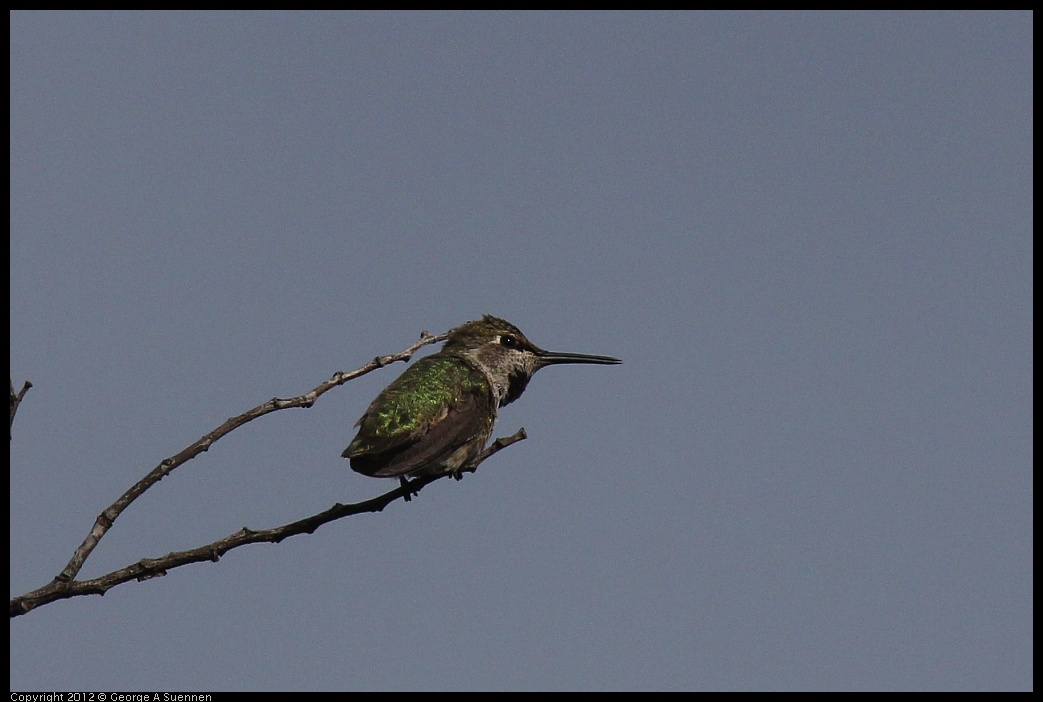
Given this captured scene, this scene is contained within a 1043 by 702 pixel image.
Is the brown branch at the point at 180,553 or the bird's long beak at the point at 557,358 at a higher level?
the bird's long beak at the point at 557,358

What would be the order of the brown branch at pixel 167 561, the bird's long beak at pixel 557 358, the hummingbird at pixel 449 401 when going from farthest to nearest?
the bird's long beak at pixel 557 358, the hummingbird at pixel 449 401, the brown branch at pixel 167 561

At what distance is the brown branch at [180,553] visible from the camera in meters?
3.88

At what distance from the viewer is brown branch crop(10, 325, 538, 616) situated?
153 inches

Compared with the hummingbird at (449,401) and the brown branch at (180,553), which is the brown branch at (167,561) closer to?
the brown branch at (180,553)

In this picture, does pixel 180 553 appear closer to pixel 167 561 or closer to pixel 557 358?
pixel 167 561

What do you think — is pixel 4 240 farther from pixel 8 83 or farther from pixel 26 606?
pixel 26 606

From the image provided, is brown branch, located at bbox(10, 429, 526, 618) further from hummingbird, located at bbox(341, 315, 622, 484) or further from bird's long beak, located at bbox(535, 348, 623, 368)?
bird's long beak, located at bbox(535, 348, 623, 368)

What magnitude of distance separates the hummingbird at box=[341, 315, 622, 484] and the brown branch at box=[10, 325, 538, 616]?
1.43m

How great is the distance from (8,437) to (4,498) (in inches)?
19.2

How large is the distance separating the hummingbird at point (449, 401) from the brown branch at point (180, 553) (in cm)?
143

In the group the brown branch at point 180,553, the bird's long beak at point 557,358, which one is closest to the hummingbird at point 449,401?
the bird's long beak at point 557,358

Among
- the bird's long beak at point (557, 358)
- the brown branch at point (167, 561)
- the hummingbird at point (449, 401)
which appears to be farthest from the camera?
the bird's long beak at point (557, 358)

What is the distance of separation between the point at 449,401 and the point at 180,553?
147 inches

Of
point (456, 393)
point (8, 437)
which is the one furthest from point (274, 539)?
point (456, 393)
